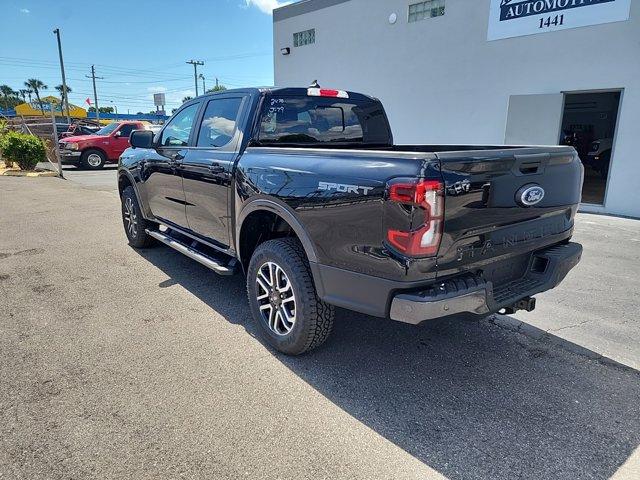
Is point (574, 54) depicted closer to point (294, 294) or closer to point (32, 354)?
point (294, 294)

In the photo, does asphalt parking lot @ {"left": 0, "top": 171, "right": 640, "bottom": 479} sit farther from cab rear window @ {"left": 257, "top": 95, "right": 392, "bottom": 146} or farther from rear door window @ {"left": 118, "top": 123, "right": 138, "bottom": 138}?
rear door window @ {"left": 118, "top": 123, "right": 138, "bottom": 138}

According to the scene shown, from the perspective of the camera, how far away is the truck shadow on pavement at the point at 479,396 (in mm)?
2303

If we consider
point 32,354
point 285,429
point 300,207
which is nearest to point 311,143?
point 300,207

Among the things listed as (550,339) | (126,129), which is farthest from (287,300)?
(126,129)

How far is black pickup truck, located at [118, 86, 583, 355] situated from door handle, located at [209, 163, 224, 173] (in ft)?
0.06

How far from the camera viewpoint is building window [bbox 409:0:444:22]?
11.2 m

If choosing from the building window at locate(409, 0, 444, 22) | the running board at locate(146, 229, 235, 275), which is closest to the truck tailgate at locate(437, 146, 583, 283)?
the running board at locate(146, 229, 235, 275)

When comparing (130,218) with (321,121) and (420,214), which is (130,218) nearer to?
(321,121)

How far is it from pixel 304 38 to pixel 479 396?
48.5 feet

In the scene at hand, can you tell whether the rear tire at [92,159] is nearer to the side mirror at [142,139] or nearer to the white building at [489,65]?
the white building at [489,65]

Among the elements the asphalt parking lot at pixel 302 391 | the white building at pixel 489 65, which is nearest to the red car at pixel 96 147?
the white building at pixel 489 65

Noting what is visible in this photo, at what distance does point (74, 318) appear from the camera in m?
3.93

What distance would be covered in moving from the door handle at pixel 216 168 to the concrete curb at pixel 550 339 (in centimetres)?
273

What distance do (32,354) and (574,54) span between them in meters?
10.5
